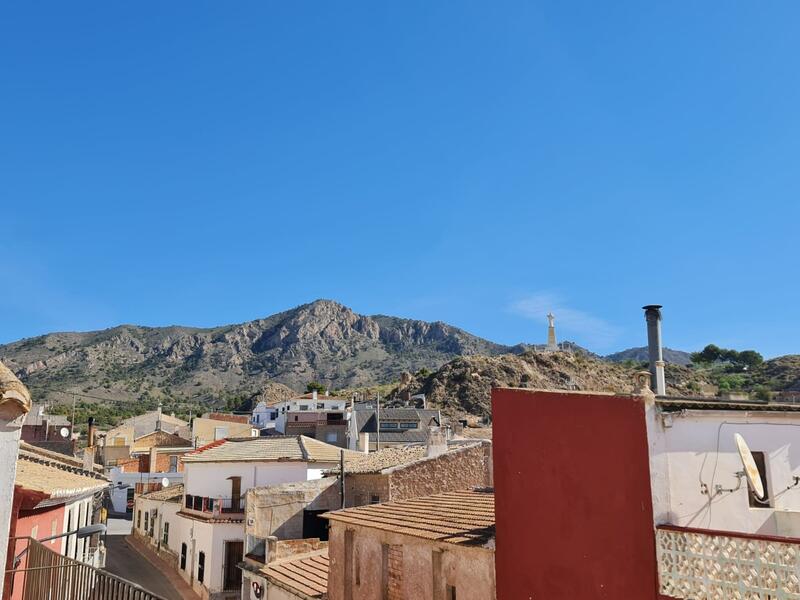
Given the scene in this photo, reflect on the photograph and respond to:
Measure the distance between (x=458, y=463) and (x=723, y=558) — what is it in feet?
57.5

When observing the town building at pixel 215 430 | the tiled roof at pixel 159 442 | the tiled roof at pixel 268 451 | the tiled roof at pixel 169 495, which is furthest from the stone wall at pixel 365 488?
the tiled roof at pixel 159 442

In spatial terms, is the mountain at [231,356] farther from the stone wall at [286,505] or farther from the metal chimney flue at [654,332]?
the metal chimney flue at [654,332]

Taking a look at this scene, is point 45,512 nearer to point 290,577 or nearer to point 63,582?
point 63,582

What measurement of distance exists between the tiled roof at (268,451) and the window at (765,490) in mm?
22960

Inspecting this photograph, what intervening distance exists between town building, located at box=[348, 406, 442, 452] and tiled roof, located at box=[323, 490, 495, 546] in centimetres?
4043

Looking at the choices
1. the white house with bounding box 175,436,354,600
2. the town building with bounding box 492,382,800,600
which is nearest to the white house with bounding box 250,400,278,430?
the white house with bounding box 175,436,354,600

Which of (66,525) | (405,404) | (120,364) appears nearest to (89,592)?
(66,525)

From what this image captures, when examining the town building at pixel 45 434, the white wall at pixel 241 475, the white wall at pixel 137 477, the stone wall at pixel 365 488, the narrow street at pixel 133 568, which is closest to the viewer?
the stone wall at pixel 365 488

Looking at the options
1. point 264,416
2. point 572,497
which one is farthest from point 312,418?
point 572,497

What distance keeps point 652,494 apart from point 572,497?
62.0 inches

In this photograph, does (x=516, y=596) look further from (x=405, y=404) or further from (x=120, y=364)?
(x=120, y=364)

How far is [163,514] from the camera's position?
3869 centimetres

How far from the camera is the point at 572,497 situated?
36.8 feet

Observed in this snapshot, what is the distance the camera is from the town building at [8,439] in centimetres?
648
